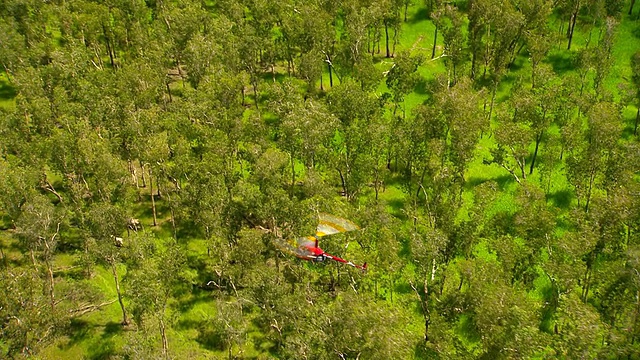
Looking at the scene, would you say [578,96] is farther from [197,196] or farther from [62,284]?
[62,284]

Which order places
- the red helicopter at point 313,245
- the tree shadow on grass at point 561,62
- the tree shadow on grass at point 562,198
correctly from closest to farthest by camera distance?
the red helicopter at point 313,245 < the tree shadow on grass at point 562,198 < the tree shadow on grass at point 561,62

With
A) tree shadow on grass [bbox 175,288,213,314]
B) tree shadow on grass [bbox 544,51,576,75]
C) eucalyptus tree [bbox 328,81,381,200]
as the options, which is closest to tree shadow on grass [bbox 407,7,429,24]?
tree shadow on grass [bbox 544,51,576,75]

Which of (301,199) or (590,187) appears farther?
(590,187)

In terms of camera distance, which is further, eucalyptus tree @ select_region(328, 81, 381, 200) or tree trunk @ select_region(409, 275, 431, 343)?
eucalyptus tree @ select_region(328, 81, 381, 200)

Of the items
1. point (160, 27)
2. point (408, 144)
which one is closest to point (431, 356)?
point (408, 144)

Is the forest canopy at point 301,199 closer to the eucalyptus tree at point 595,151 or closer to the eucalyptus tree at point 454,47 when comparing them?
the eucalyptus tree at point 595,151

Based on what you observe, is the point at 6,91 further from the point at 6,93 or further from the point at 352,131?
the point at 352,131

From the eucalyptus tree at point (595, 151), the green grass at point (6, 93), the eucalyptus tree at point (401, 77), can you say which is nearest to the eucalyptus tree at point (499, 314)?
the eucalyptus tree at point (595, 151)

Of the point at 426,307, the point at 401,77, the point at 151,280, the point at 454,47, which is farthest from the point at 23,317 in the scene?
the point at 454,47

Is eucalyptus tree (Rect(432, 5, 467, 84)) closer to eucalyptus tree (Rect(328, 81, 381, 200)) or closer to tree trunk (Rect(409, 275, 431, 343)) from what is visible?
eucalyptus tree (Rect(328, 81, 381, 200))

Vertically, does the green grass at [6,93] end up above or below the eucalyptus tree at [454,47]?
below
